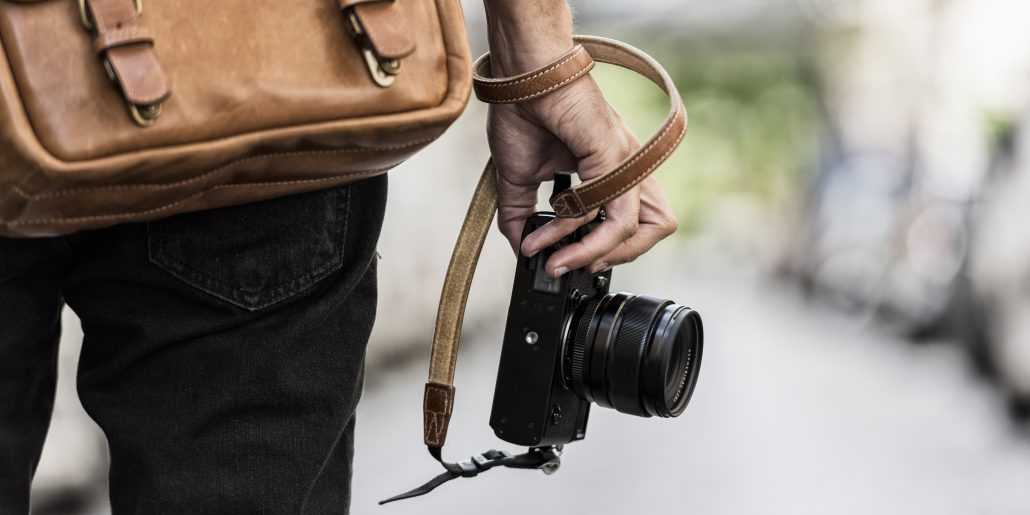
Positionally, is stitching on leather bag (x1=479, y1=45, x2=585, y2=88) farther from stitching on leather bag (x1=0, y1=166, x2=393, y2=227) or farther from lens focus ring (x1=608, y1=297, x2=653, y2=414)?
lens focus ring (x1=608, y1=297, x2=653, y2=414)

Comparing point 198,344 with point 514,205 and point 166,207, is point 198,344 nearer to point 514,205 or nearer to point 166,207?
point 166,207

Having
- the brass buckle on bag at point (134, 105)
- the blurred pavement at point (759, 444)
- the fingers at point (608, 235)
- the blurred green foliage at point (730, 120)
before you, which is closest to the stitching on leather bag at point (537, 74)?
the fingers at point (608, 235)

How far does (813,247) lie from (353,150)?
16.0 feet

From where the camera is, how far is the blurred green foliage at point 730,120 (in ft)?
19.5

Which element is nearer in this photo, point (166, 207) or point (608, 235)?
point (166, 207)

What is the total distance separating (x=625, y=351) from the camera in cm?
117

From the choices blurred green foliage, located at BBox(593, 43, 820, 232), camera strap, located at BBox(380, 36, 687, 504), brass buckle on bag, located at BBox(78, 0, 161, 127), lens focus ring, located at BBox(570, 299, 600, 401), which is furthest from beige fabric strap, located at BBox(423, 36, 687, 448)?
blurred green foliage, located at BBox(593, 43, 820, 232)

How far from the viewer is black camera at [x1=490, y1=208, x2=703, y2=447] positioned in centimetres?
118

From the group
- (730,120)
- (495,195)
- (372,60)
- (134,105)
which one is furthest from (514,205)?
(730,120)

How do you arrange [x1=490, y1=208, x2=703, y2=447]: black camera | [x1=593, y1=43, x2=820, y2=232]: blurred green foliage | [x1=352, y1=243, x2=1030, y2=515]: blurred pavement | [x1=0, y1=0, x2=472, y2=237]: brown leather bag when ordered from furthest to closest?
[x1=593, y1=43, x2=820, y2=232]: blurred green foliage < [x1=352, y1=243, x2=1030, y2=515]: blurred pavement < [x1=490, y1=208, x2=703, y2=447]: black camera < [x1=0, y1=0, x2=472, y2=237]: brown leather bag

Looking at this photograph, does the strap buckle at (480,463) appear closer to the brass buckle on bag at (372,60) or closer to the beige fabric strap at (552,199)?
the beige fabric strap at (552,199)

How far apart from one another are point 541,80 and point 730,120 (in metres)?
5.51

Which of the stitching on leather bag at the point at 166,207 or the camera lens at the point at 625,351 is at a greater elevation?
the stitching on leather bag at the point at 166,207

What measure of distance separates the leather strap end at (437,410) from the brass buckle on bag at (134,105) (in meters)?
0.49
